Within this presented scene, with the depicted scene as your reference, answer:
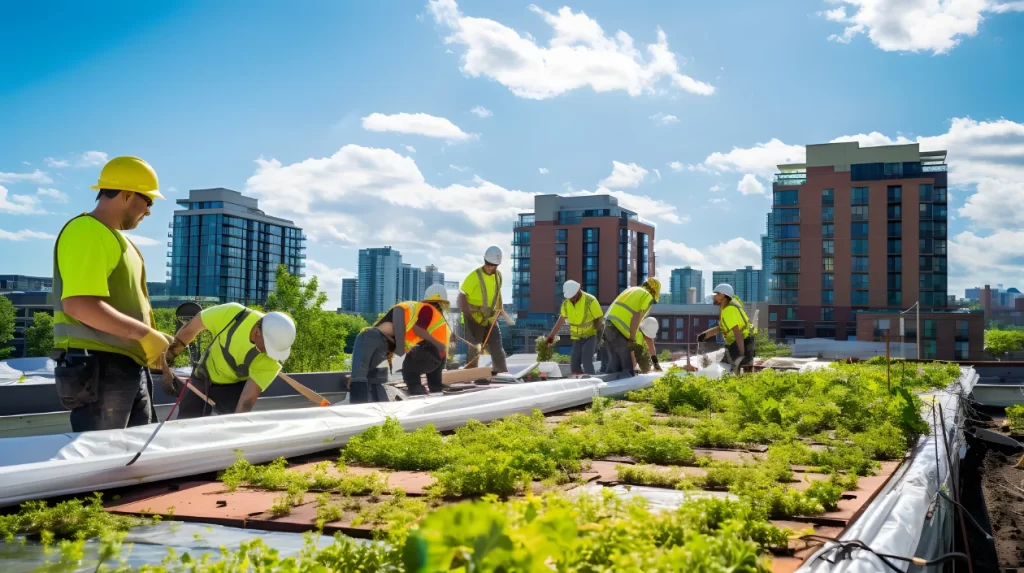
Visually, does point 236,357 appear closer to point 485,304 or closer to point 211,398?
point 211,398

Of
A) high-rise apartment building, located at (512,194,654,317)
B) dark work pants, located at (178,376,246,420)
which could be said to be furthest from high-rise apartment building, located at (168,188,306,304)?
dark work pants, located at (178,376,246,420)

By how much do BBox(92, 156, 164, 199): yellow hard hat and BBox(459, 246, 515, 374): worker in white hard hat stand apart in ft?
23.0

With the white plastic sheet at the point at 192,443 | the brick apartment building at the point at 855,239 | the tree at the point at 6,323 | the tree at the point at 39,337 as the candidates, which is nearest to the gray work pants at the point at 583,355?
the white plastic sheet at the point at 192,443

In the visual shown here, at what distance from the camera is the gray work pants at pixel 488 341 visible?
37.8 ft

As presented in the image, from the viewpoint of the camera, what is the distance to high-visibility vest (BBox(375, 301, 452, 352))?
8391 millimetres

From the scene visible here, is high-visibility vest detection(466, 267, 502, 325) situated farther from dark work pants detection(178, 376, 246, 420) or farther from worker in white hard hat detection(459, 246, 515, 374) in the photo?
dark work pants detection(178, 376, 246, 420)

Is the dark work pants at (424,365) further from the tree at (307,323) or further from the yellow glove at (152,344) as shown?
the tree at (307,323)

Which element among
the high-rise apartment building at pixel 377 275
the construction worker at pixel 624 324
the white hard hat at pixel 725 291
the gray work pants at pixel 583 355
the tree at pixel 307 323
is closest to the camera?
the construction worker at pixel 624 324

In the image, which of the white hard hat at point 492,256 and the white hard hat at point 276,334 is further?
the white hard hat at point 492,256

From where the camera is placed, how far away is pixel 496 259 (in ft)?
36.5

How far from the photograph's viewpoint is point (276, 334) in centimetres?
594

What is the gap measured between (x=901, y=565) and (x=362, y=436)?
11.1ft

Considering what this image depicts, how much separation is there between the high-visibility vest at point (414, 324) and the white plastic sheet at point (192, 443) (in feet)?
6.76

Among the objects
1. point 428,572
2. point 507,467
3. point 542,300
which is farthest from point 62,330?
point 542,300
